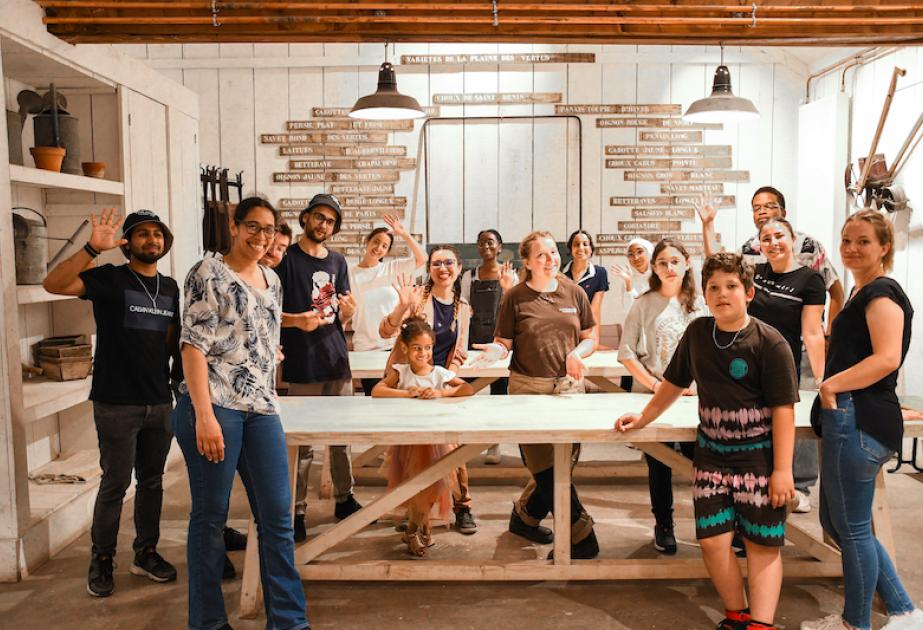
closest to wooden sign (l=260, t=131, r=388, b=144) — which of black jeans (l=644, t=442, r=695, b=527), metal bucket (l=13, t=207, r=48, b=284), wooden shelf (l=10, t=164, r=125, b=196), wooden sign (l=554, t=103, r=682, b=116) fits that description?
wooden sign (l=554, t=103, r=682, b=116)

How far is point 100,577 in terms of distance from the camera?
341 centimetres

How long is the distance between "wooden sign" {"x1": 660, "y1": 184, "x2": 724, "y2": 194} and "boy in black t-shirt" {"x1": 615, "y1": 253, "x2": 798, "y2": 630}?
5.02 metres

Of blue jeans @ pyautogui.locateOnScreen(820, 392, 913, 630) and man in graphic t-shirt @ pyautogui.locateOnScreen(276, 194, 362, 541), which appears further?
man in graphic t-shirt @ pyautogui.locateOnScreen(276, 194, 362, 541)

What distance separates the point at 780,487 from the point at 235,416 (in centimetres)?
190

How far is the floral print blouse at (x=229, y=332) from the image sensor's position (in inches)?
104

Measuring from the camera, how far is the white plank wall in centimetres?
765

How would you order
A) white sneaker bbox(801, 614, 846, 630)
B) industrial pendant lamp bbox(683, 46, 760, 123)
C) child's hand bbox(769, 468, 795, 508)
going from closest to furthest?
child's hand bbox(769, 468, 795, 508) → white sneaker bbox(801, 614, 846, 630) → industrial pendant lamp bbox(683, 46, 760, 123)

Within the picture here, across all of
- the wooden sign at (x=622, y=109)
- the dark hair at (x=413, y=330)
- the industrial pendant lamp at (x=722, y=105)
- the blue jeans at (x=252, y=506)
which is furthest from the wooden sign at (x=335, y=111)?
the blue jeans at (x=252, y=506)

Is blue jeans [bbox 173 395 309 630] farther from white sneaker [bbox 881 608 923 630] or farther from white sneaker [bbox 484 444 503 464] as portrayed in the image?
white sneaker [bbox 484 444 503 464]

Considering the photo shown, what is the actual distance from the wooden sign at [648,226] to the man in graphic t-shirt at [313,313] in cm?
432

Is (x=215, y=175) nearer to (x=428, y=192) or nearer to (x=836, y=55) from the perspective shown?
(x=428, y=192)

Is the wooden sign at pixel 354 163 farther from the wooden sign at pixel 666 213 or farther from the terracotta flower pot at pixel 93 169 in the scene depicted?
the terracotta flower pot at pixel 93 169

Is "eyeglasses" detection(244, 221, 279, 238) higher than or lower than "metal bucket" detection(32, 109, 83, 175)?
lower

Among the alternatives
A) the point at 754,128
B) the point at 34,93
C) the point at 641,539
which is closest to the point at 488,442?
the point at 641,539
